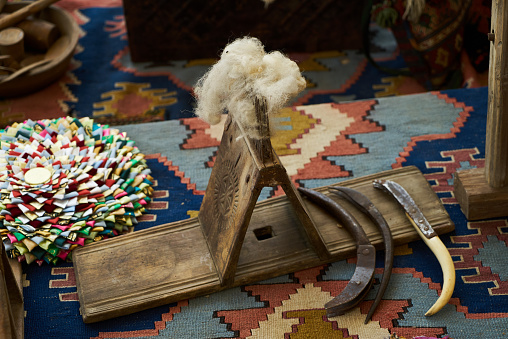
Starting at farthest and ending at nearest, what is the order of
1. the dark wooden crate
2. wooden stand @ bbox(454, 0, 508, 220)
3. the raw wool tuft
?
1. the dark wooden crate
2. wooden stand @ bbox(454, 0, 508, 220)
3. the raw wool tuft

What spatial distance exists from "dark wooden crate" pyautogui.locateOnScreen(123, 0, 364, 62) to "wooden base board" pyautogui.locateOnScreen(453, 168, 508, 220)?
154cm

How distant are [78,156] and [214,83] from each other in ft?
2.32

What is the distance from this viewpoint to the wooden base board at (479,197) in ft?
5.85

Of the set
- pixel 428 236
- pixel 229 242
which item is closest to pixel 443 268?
pixel 428 236

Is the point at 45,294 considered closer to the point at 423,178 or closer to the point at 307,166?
the point at 307,166

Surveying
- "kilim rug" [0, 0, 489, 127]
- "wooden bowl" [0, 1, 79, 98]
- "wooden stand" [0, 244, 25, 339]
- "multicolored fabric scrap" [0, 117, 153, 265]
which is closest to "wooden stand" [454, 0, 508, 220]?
"multicolored fabric scrap" [0, 117, 153, 265]

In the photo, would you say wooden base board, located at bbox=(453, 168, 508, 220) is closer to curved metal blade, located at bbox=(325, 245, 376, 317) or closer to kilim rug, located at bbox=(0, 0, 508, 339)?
kilim rug, located at bbox=(0, 0, 508, 339)

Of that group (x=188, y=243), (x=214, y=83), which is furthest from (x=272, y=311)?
(x=214, y=83)

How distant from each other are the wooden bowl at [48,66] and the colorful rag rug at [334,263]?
0.82 metres

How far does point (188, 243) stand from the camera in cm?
169

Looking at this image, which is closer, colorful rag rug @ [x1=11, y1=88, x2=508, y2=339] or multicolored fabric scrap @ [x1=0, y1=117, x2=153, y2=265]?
colorful rag rug @ [x1=11, y1=88, x2=508, y2=339]

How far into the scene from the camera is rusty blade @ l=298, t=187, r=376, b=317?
60.0 inches

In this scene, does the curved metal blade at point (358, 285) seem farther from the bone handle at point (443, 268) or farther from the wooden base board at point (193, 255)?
the bone handle at point (443, 268)

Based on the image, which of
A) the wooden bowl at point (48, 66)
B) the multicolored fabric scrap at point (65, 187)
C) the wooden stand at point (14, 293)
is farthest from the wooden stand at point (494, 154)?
the wooden bowl at point (48, 66)
